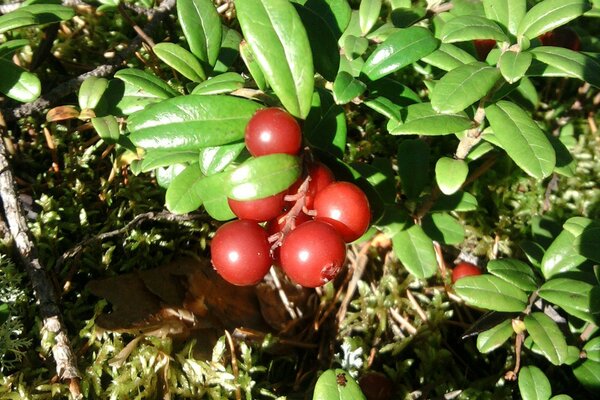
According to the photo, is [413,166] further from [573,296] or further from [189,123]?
[189,123]

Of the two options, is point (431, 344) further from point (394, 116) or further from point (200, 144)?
point (200, 144)

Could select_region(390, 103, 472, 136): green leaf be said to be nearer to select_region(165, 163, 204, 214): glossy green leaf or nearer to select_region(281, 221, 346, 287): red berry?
select_region(281, 221, 346, 287): red berry

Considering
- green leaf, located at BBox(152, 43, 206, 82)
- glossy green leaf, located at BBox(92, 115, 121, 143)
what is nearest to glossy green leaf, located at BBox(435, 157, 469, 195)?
green leaf, located at BBox(152, 43, 206, 82)

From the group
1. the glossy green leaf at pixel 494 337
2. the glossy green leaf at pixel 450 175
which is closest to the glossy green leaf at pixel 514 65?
the glossy green leaf at pixel 450 175

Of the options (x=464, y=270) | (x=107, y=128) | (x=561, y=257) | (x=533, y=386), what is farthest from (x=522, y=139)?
(x=107, y=128)

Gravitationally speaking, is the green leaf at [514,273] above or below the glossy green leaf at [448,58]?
below

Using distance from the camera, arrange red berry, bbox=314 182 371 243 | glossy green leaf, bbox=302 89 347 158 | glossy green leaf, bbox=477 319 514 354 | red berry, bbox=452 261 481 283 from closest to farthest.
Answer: red berry, bbox=314 182 371 243
glossy green leaf, bbox=302 89 347 158
glossy green leaf, bbox=477 319 514 354
red berry, bbox=452 261 481 283

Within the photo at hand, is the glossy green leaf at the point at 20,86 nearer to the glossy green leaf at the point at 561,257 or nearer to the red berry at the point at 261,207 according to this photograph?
the red berry at the point at 261,207
